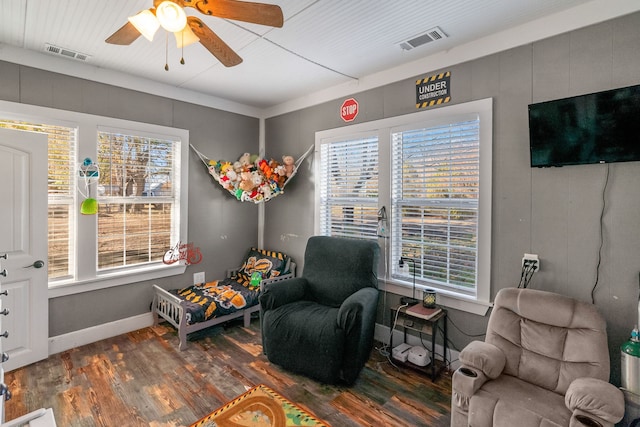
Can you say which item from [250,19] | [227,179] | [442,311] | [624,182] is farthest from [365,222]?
[250,19]

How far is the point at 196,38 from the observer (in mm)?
1770

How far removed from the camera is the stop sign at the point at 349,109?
134 inches

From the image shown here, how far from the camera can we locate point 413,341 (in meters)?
2.94

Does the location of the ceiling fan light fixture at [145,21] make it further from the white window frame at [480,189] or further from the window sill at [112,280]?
the window sill at [112,280]

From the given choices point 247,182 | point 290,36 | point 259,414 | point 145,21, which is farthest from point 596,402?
point 247,182

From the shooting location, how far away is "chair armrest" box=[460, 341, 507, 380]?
6.09 ft

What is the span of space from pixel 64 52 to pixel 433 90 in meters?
3.26

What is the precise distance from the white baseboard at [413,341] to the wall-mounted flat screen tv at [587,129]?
1669 mm

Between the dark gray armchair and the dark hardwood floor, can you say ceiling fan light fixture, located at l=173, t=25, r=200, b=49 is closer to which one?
the dark gray armchair

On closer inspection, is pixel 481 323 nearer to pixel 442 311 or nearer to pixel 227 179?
pixel 442 311

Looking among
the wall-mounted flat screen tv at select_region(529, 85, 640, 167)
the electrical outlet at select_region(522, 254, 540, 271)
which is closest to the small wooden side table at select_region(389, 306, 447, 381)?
the electrical outlet at select_region(522, 254, 540, 271)

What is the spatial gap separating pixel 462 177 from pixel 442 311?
114cm

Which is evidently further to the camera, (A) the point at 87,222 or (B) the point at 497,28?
(A) the point at 87,222

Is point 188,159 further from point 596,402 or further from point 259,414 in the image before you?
point 596,402
